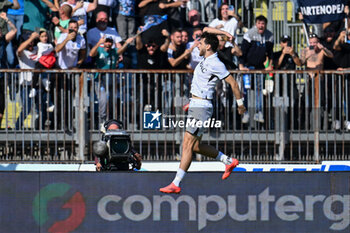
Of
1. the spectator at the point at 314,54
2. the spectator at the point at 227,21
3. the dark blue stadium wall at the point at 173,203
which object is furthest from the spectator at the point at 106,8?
the dark blue stadium wall at the point at 173,203

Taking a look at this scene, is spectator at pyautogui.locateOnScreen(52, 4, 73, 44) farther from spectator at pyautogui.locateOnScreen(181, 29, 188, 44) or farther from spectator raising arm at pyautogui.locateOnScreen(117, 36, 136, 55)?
spectator at pyautogui.locateOnScreen(181, 29, 188, 44)

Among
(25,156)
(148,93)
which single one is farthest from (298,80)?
(25,156)

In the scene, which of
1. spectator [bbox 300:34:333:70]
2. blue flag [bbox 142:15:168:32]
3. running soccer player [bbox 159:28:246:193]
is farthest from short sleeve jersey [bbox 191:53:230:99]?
spectator [bbox 300:34:333:70]

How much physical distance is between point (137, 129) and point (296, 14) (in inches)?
181

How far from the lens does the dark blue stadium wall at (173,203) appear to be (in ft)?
36.5

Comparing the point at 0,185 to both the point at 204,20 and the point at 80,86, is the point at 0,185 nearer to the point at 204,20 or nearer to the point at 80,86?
the point at 80,86

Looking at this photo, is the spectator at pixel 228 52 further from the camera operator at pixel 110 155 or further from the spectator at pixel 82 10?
the camera operator at pixel 110 155

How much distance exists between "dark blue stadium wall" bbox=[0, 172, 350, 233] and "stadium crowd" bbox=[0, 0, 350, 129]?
11.9 ft

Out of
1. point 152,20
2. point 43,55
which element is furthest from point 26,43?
point 152,20

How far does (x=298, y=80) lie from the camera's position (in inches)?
589

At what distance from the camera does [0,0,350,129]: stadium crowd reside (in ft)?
49.7

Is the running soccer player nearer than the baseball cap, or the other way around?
the running soccer player

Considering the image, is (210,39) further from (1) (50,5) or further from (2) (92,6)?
(1) (50,5)

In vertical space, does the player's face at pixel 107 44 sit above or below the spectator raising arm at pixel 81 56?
above
